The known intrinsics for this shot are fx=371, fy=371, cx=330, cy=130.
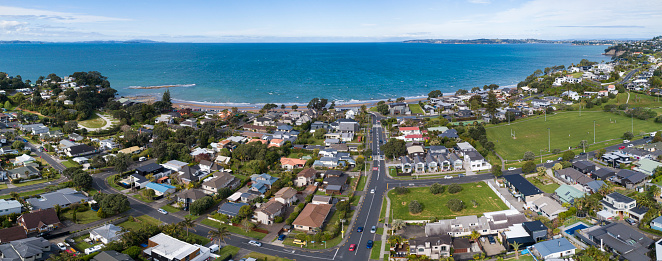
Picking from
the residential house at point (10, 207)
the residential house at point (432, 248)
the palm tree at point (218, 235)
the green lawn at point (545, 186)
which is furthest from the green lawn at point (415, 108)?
the residential house at point (10, 207)

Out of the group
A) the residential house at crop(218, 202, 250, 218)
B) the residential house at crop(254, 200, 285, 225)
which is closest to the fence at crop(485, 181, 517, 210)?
the residential house at crop(254, 200, 285, 225)

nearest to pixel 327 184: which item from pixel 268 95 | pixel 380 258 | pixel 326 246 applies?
pixel 326 246

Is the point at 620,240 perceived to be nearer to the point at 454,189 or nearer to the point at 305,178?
the point at 454,189

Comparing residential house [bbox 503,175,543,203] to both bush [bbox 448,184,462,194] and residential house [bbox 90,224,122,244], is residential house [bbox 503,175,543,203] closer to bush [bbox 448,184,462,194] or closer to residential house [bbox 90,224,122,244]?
bush [bbox 448,184,462,194]

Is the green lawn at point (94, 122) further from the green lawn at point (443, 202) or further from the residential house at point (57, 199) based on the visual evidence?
the green lawn at point (443, 202)

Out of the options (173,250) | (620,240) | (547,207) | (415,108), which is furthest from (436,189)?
(415,108)
